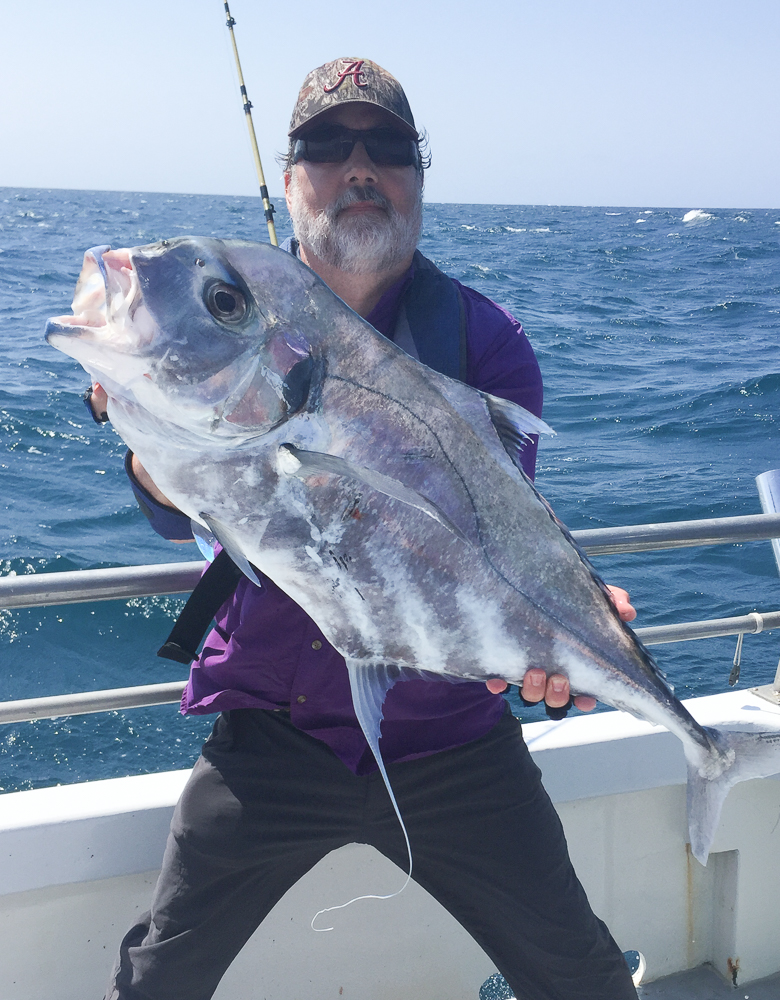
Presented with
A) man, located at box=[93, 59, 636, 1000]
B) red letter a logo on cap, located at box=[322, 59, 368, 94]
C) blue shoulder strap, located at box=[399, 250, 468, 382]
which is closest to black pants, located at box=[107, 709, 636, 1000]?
man, located at box=[93, 59, 636, 1000]

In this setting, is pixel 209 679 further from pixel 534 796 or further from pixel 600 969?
pixel 600 969

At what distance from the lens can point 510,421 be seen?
1594mm

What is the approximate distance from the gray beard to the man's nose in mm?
26

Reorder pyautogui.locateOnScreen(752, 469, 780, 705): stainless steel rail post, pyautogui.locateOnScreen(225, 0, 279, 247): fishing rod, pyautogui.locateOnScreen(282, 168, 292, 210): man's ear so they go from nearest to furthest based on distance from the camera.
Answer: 1. pyautogui.locateOnScreen(282, 168, 292, 210): man's ear
2. pyautogui.locateOnScreen(752, 469, 780, 705): stainless steel rail post
3. pyautogui.locateOnScreen(225, 0, 279, 247): fishing rod

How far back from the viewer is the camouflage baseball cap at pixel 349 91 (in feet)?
6.85

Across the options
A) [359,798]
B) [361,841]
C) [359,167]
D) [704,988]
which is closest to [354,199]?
[359,167]

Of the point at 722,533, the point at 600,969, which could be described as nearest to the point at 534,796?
the point at 600,969

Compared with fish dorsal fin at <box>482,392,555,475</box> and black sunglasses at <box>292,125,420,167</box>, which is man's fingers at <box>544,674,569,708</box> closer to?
fish dorsal fin at <box>482,392,555,475</box>

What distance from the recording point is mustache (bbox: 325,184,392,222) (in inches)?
84.1

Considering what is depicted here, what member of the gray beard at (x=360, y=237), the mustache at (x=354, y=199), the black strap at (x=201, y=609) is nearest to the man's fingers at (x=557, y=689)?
the black strap at (x=201, y=609)

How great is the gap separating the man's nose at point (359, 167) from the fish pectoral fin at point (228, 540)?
1.11 meters

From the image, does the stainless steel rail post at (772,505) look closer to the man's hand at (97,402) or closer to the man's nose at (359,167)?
the man's nose at (359,167)

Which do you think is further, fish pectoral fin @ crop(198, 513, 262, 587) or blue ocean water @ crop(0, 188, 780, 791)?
blue ocean water @ crop(0, 188, 780, 791)

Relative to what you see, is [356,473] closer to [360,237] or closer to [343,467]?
[343,467]
